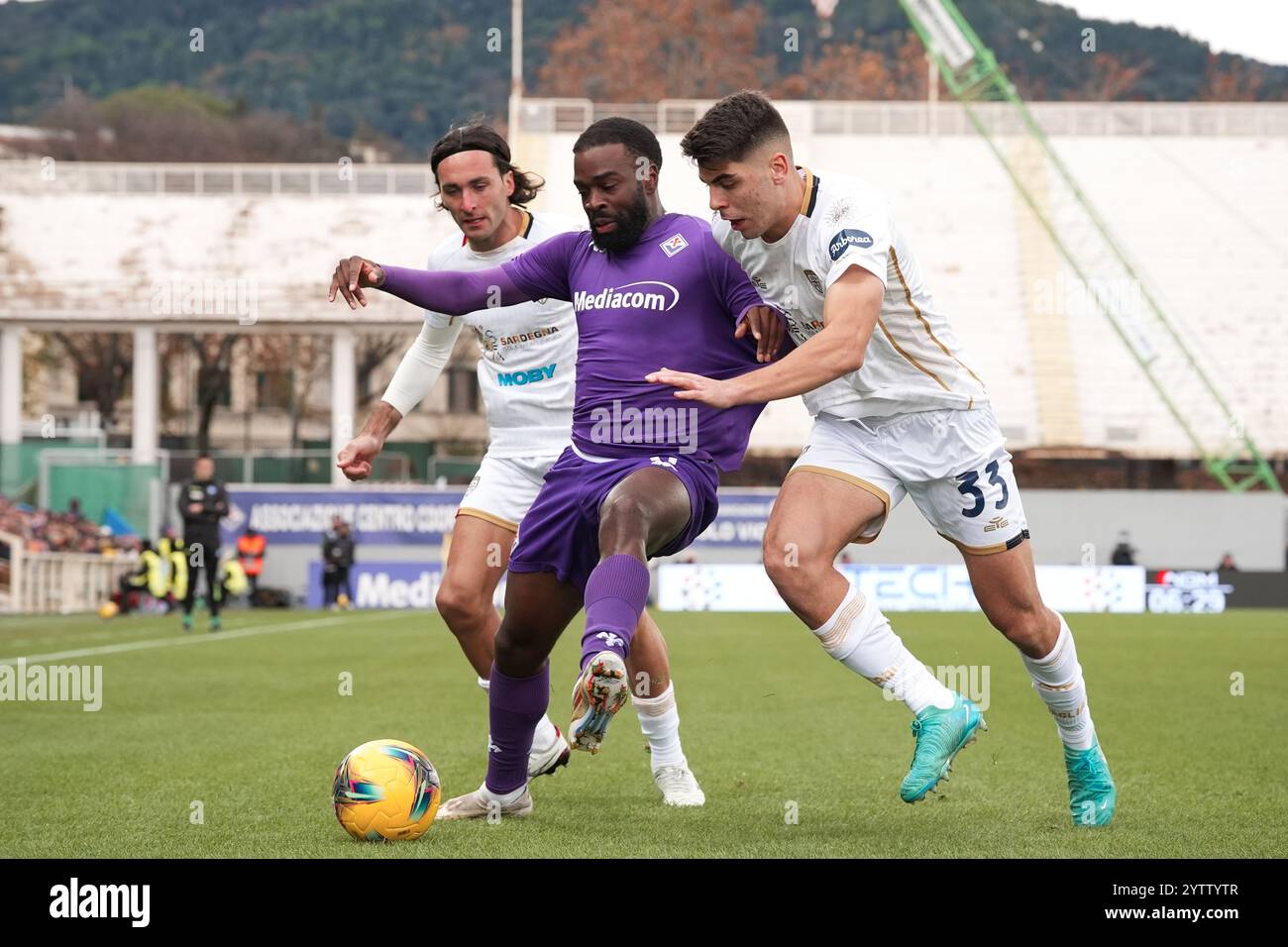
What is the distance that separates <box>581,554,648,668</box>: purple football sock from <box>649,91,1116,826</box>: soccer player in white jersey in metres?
0.69

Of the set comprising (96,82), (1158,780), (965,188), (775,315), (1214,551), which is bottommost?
(1214,551)

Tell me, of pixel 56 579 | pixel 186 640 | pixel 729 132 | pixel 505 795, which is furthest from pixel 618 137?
pixel 56 579

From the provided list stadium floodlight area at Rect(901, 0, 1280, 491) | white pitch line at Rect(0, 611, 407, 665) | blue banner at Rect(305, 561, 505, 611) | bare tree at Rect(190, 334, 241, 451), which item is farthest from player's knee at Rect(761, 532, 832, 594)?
bare tree at Rect(190, 334, 241, 451)

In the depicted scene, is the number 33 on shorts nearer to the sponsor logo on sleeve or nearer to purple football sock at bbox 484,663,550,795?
the sponsor logo on sleeve

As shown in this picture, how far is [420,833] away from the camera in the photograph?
571 centimetres

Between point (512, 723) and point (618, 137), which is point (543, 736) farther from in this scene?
point (618, 137)

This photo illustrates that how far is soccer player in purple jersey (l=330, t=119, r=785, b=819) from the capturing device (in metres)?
5.61

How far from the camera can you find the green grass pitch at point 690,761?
562cm

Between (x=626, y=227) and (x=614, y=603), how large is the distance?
1490 mm

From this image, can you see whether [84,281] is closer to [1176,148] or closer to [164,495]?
[164,495]

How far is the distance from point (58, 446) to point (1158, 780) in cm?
2644

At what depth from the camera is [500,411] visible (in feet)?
24.3
